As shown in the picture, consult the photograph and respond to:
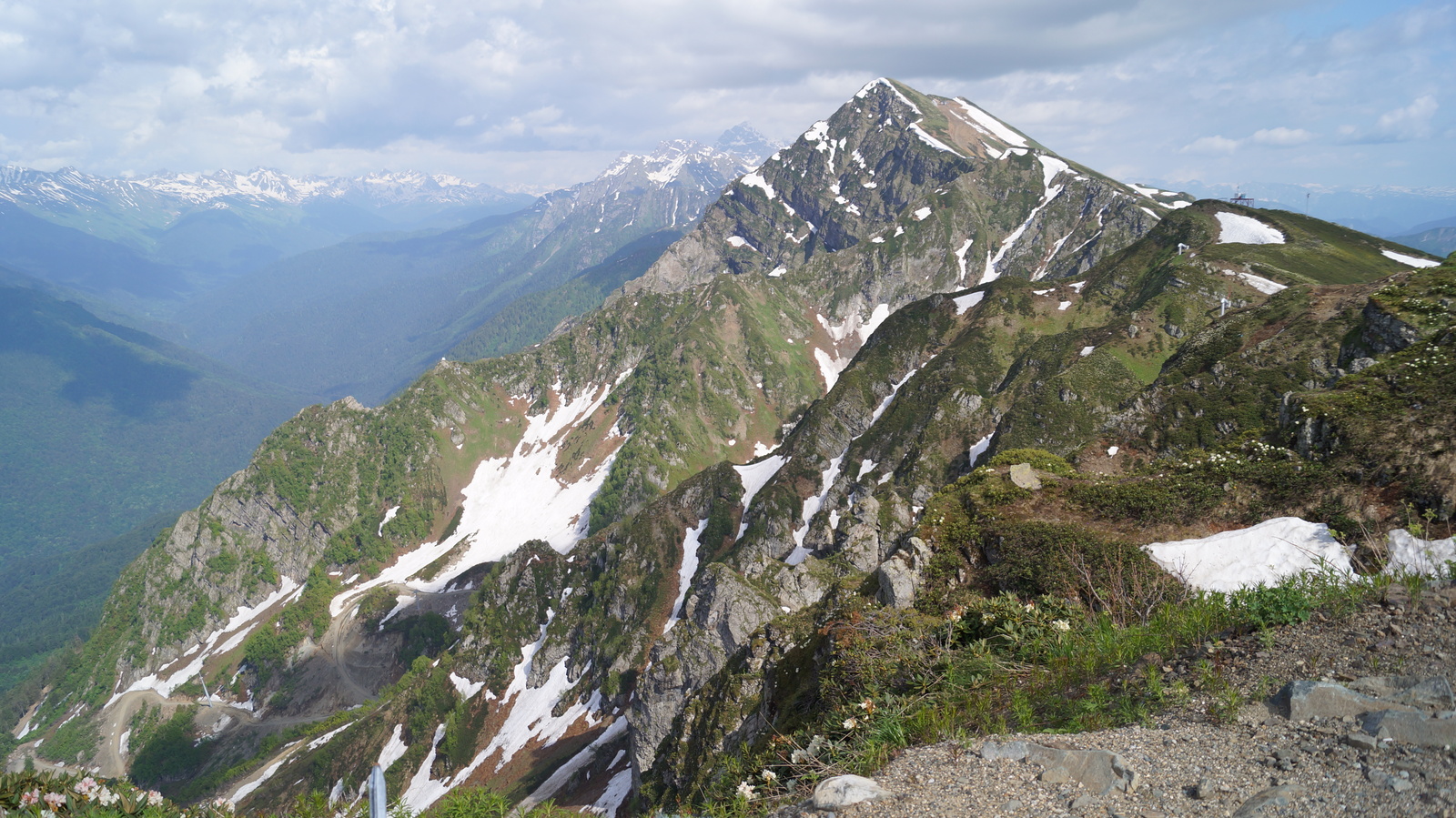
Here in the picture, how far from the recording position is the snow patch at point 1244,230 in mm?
85188

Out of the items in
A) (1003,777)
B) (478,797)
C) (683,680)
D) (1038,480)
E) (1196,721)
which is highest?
(1196,721)

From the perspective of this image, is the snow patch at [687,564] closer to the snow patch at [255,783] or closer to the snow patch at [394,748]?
the snow patch at [394,748]

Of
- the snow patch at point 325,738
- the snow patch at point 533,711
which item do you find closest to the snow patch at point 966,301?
the snow patch at point 533,711

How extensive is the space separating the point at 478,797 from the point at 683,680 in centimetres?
4123

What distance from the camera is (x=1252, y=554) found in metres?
13.8

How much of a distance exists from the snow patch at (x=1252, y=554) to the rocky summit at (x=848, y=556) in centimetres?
10

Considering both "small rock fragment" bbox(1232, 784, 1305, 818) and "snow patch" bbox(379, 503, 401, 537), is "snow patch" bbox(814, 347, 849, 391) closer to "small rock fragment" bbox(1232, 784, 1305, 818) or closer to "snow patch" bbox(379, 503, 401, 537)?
"snow patch" bbox(379, 503, 401, 537)

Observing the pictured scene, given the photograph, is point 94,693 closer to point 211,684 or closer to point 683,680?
point 211,684

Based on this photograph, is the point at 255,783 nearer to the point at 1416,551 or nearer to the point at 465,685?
the point at 465,685

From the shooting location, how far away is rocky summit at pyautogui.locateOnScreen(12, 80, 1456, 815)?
7574 millimetres

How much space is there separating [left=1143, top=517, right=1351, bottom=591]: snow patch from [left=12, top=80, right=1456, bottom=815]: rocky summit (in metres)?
0.10

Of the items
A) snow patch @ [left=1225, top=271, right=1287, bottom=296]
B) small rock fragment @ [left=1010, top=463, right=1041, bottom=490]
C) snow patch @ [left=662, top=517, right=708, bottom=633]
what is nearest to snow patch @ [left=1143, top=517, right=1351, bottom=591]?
small rock fragment @ [left=1010, top=463, right=1041, bottom=490]

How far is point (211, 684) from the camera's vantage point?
127 metres

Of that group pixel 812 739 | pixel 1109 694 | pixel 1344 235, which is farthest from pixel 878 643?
pixel 1344 235
